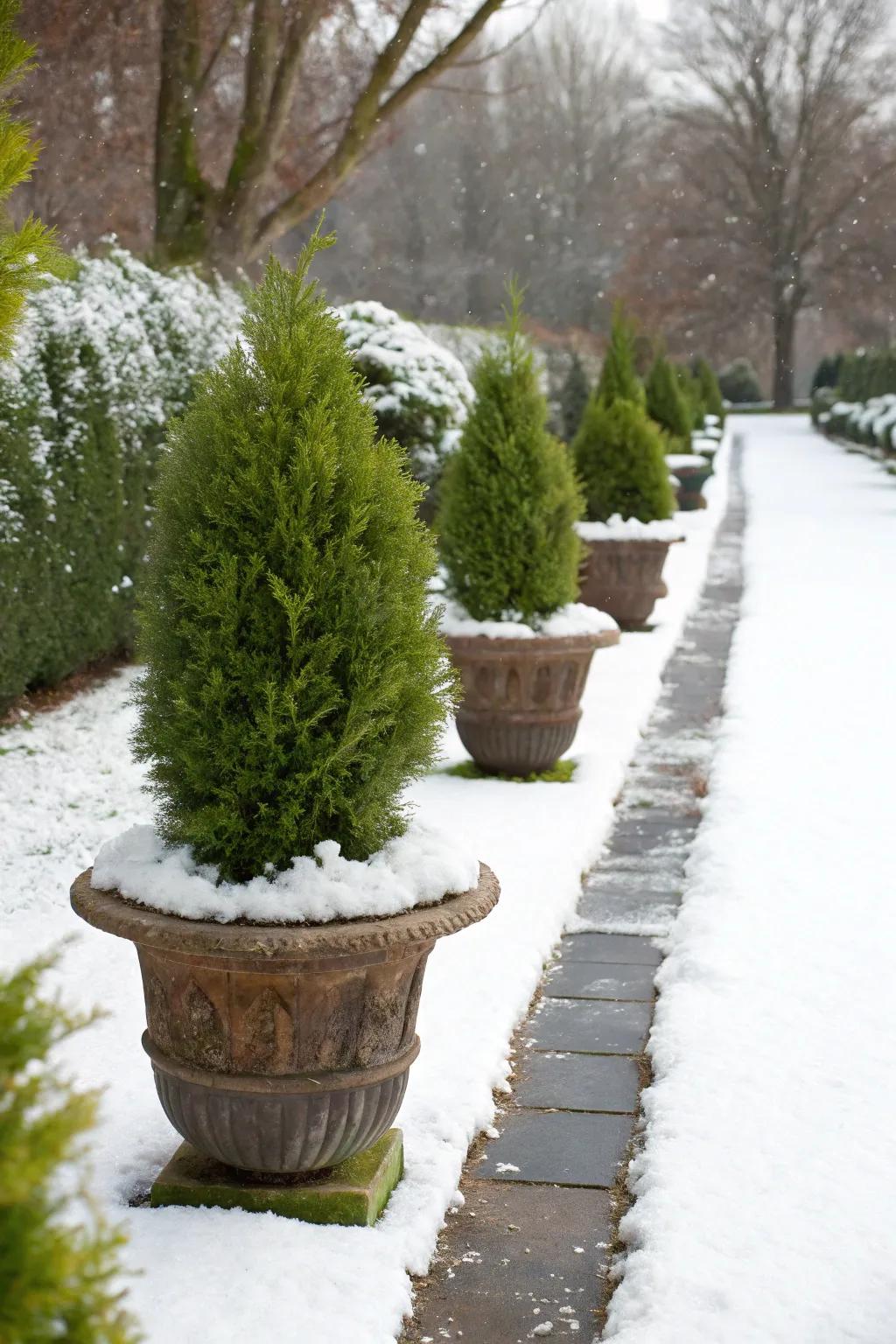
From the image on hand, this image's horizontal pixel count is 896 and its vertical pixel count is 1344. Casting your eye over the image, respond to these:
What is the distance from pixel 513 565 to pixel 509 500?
0.30 metres

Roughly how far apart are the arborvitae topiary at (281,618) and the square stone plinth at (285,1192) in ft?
2.21

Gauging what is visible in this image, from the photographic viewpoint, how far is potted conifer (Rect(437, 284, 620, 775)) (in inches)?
251

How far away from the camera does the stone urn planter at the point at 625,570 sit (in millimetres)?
10406

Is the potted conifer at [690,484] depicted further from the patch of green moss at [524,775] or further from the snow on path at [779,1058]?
the patch of green moss at [524,775]

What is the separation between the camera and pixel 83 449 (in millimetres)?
7137

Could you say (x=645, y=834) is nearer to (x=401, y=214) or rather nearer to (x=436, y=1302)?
(x=436, y=1302)

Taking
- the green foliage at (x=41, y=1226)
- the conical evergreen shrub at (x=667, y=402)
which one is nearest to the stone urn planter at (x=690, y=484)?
the conical evergreen shrub at (x=667, y=402)

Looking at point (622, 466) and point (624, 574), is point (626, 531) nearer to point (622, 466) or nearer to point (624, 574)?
point (624, 574)

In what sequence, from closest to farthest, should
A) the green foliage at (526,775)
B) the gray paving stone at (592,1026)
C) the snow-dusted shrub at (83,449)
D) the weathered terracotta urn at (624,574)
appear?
1. the gray paving stone at (592,1026)
2. the snow-dusted shrub at (83,449)
3. the green foliage at (526,775)
4. the weathered terracotta urn at (624,574)

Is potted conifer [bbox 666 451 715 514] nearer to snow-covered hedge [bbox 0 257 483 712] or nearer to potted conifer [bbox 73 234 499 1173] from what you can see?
snow-covered hedge [bbox 0 257 483 712]

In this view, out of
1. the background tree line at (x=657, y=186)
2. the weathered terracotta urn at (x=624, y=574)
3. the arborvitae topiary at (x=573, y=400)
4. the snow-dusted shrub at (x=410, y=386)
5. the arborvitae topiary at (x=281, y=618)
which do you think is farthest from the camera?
the background tree line at (x=657, y=186)

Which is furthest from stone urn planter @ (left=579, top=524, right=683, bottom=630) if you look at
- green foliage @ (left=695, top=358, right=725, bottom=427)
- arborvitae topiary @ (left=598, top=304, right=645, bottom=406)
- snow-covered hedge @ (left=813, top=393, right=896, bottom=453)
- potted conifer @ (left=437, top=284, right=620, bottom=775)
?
green foliage @ (left=695, top=358, right=725, bottom=427)

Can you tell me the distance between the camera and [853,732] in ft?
24.9

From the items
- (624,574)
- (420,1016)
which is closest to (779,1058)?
(420,1016)
